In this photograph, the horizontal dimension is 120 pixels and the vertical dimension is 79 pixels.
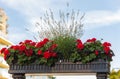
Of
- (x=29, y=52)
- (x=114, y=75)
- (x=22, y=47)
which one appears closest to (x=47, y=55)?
(x=29, y=52)

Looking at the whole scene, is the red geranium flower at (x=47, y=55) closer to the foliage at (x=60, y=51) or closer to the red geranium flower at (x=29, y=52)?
the foliage at (x=60, y=51)

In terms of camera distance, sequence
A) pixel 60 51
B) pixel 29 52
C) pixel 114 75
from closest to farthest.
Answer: pixel 60 51 < pixel 29 52 < pixel 114 75

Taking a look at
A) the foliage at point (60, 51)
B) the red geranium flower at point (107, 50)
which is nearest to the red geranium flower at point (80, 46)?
the foliage at point (60, 51)

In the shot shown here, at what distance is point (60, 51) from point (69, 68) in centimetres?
44

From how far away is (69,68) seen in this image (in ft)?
26.3

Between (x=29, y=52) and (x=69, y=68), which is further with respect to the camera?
(x=29, y=52)

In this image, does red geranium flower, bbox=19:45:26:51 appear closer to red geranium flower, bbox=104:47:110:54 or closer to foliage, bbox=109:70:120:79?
red geranium flower, bbox=104:47:110:54

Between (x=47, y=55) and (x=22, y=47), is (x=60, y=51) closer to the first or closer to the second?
(x=47, y=55)

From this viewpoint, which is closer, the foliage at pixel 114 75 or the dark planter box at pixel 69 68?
the dark planter box at pixel 69 68

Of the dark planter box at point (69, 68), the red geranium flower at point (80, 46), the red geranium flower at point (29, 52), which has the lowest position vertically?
the dark planter box at point (69, 68)

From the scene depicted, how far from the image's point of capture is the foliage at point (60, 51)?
816 cm

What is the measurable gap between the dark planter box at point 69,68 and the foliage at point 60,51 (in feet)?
0.27

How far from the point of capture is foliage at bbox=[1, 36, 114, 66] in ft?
26.8

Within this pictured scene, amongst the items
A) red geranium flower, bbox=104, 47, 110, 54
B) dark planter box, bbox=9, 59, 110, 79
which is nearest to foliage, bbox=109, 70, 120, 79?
red geranium flower, bbox=104, 47, 110, 54
